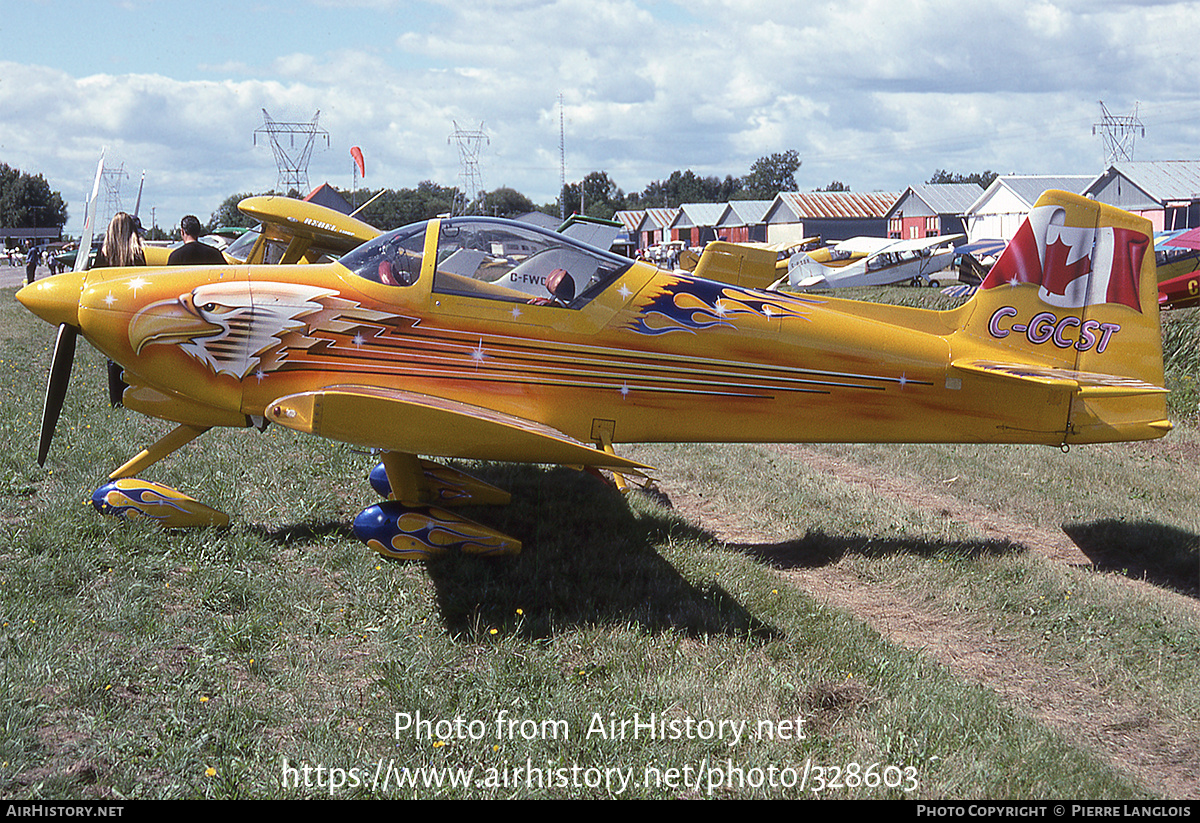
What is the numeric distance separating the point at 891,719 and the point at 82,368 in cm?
1213

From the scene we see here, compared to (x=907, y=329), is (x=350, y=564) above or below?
below

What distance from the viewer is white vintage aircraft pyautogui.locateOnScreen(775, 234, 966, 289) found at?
103ft

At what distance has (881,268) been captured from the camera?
31922 millimetres

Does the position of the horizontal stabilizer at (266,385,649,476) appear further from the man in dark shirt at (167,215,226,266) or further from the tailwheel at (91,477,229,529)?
the man in dark shirt at (167,215,226,266)

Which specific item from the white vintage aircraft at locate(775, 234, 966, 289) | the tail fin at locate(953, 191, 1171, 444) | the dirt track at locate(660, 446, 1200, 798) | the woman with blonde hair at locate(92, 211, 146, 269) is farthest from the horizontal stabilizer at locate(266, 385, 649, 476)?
the white vintage aircraft at locate(775, 234, 966, 289)

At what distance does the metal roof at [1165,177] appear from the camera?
4291 centimetres

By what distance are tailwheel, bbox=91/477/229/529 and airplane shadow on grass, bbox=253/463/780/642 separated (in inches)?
19.1

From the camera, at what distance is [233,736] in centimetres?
358

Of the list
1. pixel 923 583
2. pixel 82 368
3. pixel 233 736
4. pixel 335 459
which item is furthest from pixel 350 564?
pixel 82 368

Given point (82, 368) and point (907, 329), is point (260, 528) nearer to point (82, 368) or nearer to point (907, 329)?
point (907, 329)

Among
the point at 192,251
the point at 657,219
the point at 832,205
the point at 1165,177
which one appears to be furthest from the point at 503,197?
the point at 192,251

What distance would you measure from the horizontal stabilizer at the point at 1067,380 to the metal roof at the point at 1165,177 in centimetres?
4589

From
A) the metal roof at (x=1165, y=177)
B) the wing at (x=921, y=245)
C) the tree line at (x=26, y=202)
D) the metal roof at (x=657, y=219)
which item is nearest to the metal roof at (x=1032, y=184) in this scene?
the metal roof at (x=1165, y=177)

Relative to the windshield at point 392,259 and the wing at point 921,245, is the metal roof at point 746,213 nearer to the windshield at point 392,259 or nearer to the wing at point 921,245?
the wing at point 921,245
